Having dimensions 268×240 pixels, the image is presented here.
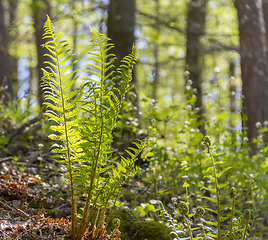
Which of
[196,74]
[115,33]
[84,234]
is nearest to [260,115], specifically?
[196,74]

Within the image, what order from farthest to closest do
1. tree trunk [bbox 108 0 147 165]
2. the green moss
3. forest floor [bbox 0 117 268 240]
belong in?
tree trunk [bbox 108 0 147 165], the green moss, forest floor [bbox 0 117 268 240]

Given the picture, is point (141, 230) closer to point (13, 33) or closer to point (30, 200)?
point (30, 200)

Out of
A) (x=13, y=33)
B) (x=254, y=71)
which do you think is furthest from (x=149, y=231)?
(x=13, y=33)

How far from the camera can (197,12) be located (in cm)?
690

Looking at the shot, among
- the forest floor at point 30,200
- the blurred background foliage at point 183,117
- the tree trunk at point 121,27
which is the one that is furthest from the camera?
the tree trunk at point 121,27

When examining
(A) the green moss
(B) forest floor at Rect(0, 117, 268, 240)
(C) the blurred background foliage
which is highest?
(C) the blurred background foliage

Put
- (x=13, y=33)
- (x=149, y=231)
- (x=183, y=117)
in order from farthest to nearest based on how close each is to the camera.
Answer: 1. (x=13, y=33)
2. (x=183, y=117)
3. (x=149, y=231)

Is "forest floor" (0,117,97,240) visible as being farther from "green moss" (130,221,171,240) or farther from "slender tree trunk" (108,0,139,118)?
"slender tree trunk" (108,0,139,118)

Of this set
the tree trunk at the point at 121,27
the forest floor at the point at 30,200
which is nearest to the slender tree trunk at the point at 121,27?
the tree trunk at the point at 121,27

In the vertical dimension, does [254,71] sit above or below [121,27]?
Answer: below


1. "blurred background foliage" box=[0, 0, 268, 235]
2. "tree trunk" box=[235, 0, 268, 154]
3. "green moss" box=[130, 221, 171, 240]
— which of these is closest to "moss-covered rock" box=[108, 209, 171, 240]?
"green moss" box=[130, 221, 171, 240]

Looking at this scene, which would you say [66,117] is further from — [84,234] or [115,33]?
[115,33]

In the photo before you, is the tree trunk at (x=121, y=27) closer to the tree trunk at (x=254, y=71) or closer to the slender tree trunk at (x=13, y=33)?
the slender tree trunk at (x=13, y=33)

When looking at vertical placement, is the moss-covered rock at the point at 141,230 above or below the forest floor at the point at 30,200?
below
